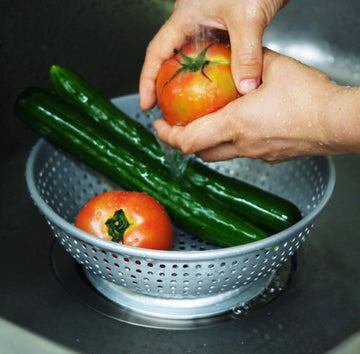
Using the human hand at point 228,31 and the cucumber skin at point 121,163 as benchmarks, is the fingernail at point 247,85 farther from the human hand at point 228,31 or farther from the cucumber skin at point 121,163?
the cucumber skin at point 121,163

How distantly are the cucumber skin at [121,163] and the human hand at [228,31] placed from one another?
0.09m

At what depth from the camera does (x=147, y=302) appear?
0.79 metres

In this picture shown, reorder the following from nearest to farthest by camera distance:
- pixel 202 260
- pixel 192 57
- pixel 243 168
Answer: pixel 202 260 → pixel 192 57 → pixel 243 168

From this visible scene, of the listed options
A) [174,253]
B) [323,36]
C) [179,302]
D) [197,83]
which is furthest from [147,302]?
[323,36]

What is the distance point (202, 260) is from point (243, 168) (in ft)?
1.29

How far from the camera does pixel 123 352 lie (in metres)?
0.72

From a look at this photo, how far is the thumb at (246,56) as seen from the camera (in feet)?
2.46

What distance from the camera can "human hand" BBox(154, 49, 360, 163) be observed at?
0.70m

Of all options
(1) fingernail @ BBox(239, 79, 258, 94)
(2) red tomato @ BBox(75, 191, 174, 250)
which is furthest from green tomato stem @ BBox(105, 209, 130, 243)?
(1) fingernail @ BBox(239, 79, 258, 94)

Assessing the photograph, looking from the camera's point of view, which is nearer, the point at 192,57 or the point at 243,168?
the point at 192,57

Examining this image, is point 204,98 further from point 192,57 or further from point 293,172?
point 293,172

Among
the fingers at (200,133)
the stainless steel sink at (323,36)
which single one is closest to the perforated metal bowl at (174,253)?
the fingers at (200,133)

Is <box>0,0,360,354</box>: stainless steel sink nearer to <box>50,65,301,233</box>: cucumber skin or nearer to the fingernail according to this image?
<box>50,65,301,233</box>: cucumber skin

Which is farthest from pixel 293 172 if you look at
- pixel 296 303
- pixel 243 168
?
pixel 296 303
